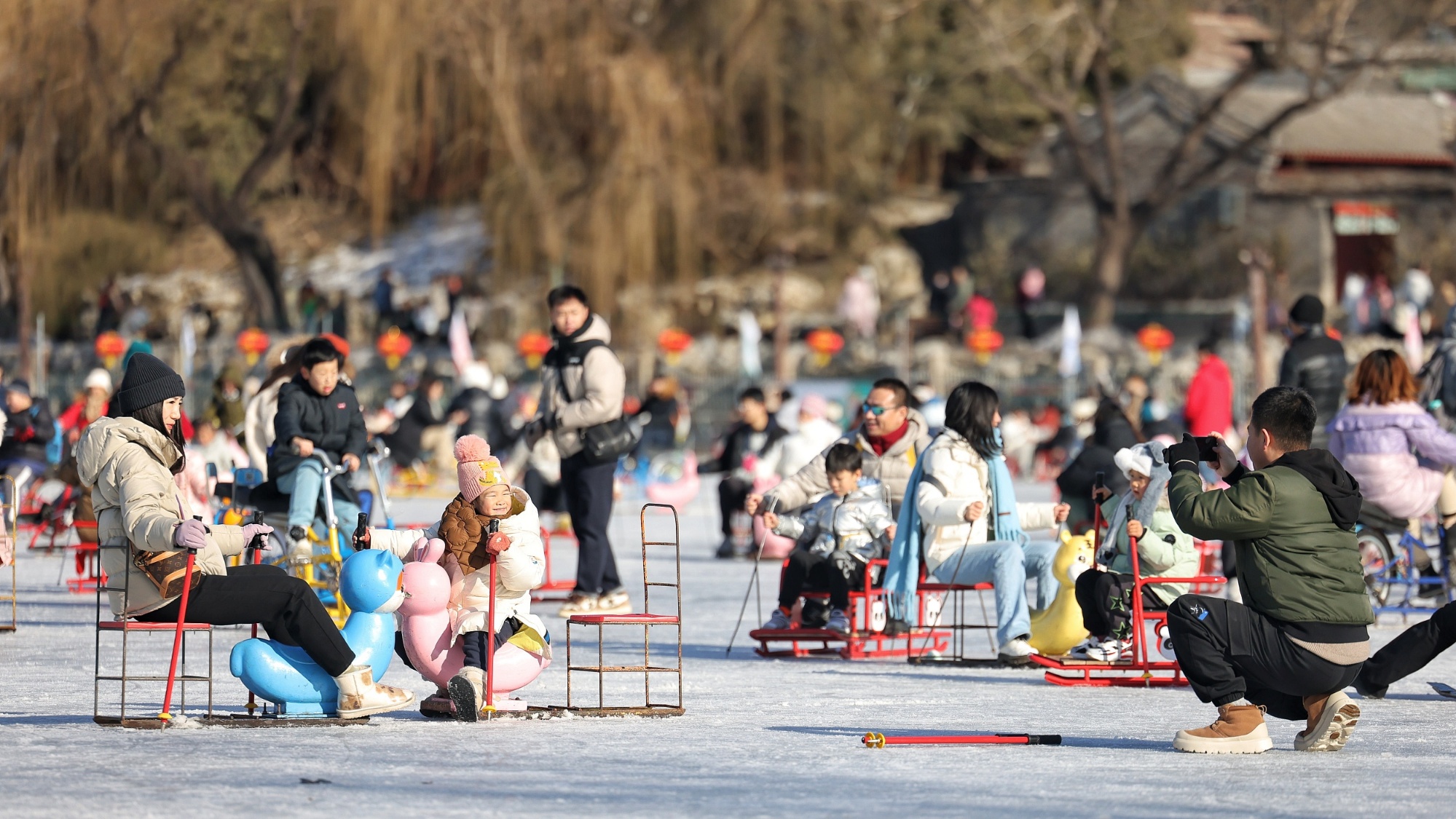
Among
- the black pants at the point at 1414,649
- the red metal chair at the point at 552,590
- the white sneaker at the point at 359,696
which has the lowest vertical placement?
the white sneaker at the point at 359,696

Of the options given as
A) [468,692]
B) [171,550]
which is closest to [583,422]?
[468,692]

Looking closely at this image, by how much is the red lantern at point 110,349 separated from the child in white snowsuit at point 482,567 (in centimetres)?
2721

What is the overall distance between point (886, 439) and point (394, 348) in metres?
26.2

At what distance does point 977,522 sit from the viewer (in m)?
10.4

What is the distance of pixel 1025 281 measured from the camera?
132 feet

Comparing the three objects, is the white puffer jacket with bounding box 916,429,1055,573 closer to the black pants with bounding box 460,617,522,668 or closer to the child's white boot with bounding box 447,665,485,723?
the black pants with bounding box 460,617,522,668

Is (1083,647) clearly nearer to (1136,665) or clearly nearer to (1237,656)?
(1136,665)

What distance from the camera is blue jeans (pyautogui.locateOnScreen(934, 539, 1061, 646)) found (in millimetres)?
10016

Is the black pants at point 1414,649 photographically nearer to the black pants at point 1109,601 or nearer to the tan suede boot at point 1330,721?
the tan suede boot at point 1330,721

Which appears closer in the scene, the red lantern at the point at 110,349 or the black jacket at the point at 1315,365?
the black jacket at the point at 1315,365

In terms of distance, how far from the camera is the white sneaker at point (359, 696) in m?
7.61

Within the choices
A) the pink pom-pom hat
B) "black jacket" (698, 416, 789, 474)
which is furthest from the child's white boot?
"black jacket" (698, 416, 789, 474)

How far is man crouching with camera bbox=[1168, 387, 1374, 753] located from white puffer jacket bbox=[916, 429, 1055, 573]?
2987mm

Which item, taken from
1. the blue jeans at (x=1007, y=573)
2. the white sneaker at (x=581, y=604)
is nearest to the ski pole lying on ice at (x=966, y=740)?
the blue jeans at (x=1007, y=573)
